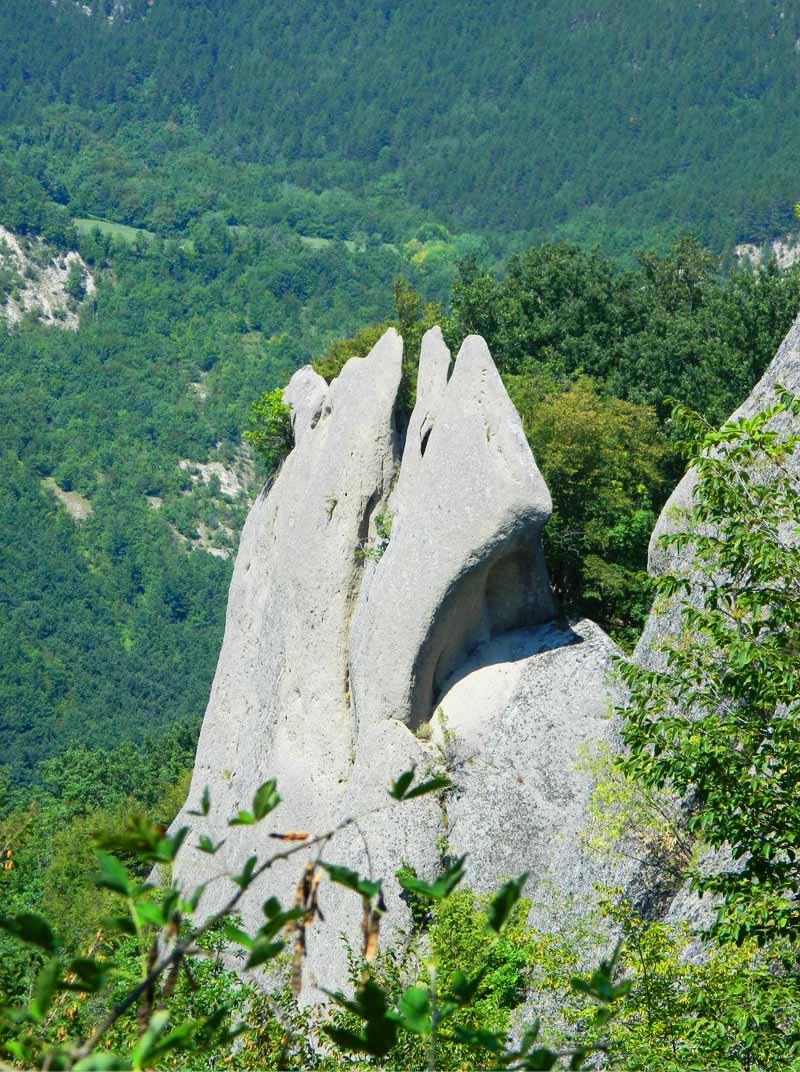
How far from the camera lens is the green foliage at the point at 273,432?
37.2 m

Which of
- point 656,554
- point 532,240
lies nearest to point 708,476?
point 656,554

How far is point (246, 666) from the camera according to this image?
3584 cm

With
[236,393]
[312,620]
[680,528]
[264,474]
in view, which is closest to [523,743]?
[680,528]

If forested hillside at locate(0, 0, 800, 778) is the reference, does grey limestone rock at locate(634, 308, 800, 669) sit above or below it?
above

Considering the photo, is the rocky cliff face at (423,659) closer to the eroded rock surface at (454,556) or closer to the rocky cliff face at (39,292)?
the eroded rock surface at (454,556)

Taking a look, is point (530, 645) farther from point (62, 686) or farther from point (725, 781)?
point (62, 686)

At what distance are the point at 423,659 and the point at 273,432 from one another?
36.2 ft

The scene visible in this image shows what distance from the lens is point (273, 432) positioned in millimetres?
37594

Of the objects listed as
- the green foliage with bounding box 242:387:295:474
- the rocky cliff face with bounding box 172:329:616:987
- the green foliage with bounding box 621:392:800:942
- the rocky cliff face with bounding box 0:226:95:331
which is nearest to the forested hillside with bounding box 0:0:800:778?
the rocky cliff face with bounding box 0:226:95:331

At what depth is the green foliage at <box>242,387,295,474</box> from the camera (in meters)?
37.2

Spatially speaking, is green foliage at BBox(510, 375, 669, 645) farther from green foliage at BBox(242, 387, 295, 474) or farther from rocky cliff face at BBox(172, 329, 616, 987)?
green foliage at BBox(242, 387, 295, 474)

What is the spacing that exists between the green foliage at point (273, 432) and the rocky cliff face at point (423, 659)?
3777 mm

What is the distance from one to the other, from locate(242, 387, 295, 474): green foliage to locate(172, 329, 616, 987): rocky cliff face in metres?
3.78

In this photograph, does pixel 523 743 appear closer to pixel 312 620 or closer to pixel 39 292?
pixel 312 620
